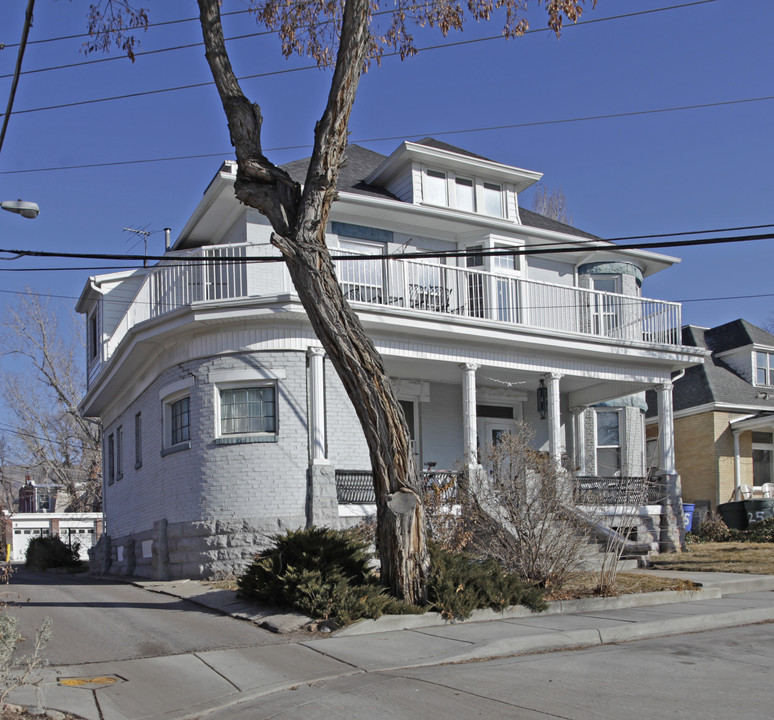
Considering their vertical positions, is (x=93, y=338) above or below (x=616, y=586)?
above

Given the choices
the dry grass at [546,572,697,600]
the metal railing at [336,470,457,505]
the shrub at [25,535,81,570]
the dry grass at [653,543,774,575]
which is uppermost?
the metal railing at [336,470,457,505]

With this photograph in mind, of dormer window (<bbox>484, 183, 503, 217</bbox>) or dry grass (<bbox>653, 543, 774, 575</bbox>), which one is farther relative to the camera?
dormer window (<bbox>484, 183, 503, 217</bbox>)

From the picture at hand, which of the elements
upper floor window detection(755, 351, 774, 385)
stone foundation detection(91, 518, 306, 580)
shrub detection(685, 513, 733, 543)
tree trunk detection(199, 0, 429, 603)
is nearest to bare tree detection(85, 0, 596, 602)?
tree trunk detection(199, 0, 429, 603)

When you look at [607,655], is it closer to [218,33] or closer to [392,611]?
[392,611]

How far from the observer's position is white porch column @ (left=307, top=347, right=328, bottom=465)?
1495cm

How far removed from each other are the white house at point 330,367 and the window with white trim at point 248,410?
25mm

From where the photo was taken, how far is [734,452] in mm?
28219

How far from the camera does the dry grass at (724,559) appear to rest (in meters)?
14.9

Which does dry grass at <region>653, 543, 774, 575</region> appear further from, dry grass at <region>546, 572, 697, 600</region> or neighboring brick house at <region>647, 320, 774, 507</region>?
neighboring brick house at <region>647, 320, 774, 507</region>

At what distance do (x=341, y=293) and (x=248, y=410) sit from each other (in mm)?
5669

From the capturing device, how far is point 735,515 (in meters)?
24.3

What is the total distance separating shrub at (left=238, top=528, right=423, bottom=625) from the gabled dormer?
11132 mm

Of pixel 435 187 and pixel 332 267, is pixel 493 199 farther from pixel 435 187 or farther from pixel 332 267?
pixel 332 267

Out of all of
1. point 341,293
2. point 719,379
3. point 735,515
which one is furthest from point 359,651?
point 719,379
